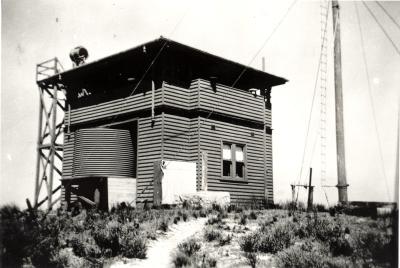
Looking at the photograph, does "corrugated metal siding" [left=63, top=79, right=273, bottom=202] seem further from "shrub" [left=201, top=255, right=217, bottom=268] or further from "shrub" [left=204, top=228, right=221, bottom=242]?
"shrub" [left=201, top=255, right=217, bottom=268]

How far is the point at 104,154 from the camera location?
19922mm

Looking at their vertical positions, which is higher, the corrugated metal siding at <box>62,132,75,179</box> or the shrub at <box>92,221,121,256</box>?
the corrugated metal siding at <box>62,132,75,179</box>

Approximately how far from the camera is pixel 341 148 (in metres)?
14.2

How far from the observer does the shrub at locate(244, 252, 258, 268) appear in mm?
9304

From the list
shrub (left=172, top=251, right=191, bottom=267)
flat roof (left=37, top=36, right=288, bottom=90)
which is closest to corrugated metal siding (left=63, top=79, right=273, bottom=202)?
flat roof (left=37, top=36, right=288, bottom=90)

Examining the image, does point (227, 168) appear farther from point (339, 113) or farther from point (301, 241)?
point (301, 241)

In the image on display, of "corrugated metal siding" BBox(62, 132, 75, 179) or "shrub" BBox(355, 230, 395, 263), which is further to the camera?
"corrugated metal siding" BBox(62, 132, 75, 179)

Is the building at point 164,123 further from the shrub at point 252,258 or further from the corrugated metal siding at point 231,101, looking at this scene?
the shrub at point 252,258

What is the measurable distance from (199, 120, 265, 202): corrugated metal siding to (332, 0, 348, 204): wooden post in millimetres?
6941

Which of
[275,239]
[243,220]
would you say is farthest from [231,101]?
[275,239]

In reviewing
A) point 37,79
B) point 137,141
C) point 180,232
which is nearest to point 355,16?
point 180,232

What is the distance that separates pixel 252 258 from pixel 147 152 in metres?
10.6

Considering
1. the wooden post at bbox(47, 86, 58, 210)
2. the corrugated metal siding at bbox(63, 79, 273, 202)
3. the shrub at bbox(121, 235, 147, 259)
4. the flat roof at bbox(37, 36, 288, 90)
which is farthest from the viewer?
the wooden post at bbox(47, 86, 58, 210)

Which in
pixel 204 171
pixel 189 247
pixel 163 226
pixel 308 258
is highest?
pixel 204 171
